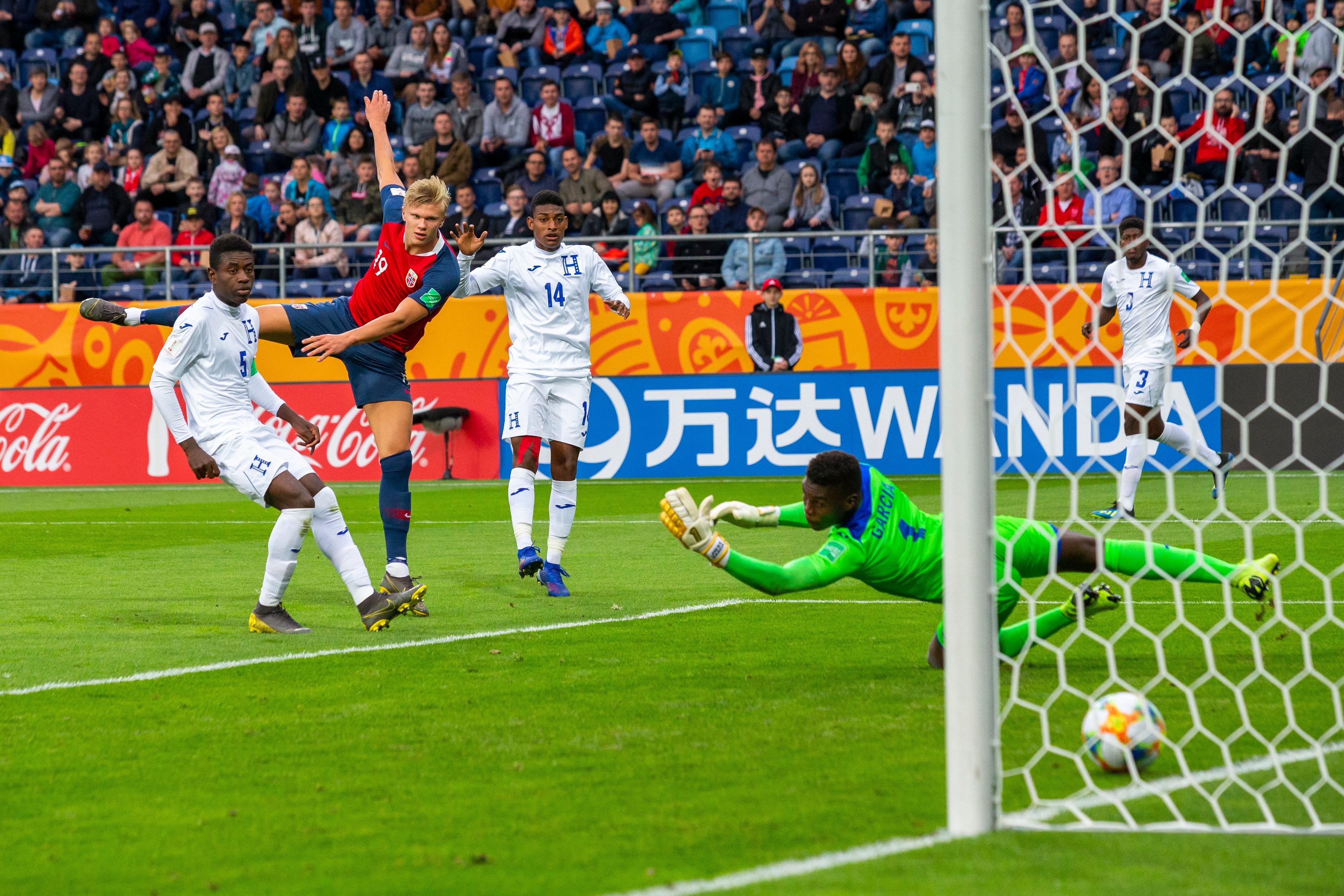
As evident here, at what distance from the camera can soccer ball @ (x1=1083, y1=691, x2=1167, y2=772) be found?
12.6 ft

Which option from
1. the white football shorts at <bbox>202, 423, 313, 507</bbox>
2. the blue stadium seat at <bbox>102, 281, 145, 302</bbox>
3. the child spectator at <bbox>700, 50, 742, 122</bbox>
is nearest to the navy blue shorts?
the white football shorts at <bbox>202, 423, 313, 507</bbox>

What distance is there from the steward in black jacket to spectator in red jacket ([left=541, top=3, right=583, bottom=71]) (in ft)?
18.2

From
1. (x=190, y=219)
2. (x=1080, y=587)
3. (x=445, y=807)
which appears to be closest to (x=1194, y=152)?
(x=1080, y=587)

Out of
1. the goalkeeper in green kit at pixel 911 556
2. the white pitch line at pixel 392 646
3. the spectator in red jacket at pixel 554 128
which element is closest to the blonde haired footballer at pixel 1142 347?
the white pitch line at pixel 392 646

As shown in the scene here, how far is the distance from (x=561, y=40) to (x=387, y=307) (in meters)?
13.0

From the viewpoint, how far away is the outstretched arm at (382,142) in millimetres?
7734

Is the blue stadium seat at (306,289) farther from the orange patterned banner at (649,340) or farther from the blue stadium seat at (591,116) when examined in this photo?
the blue stadium seat at (591,116)

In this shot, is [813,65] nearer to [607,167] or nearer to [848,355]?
[607,167]

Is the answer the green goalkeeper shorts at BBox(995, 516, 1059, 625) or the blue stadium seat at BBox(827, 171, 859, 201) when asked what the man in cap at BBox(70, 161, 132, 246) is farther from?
the green goalkeeper shorts at BBox(995, 516, 1059, 625)

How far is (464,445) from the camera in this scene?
16359mm

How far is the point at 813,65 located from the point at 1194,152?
1094 cm

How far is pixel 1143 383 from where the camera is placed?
11.2 m

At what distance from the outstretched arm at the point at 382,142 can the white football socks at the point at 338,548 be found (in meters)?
1.85

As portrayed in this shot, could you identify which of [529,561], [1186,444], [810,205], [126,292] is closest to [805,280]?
[810,205]
